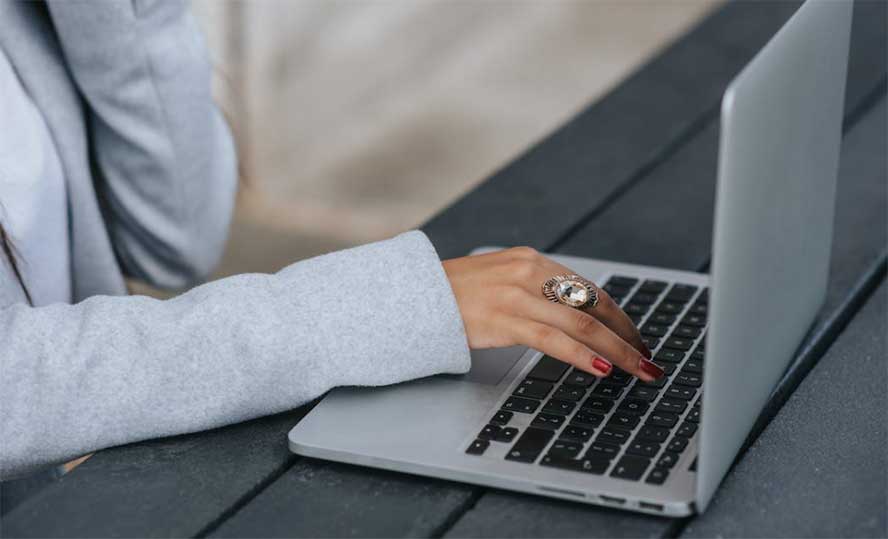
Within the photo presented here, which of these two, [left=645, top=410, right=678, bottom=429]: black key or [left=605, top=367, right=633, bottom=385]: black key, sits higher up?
[left=645, top=410, right=678, bottom=429]: black key

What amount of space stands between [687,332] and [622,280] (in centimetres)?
11

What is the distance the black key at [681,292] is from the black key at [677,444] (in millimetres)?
223

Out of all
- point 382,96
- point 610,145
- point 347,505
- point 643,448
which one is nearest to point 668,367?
point 643,448

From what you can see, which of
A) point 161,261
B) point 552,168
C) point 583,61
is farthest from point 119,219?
point 583,61

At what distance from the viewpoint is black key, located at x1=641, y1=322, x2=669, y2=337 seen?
89 cm

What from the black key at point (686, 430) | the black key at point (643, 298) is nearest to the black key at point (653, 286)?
the black key at point (643, 298)

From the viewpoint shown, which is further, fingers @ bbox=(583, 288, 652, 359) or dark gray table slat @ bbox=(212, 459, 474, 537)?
fingers @ bbox=(583, 288, 652, 359)

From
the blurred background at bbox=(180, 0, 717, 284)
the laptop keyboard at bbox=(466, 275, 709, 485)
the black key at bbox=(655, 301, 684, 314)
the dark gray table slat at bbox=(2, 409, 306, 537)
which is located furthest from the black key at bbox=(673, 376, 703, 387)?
the blurred background at bbox=(180, 0, 717, 284)

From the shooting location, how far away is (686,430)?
0.75 meters

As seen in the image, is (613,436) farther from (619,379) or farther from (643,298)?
(643,298)

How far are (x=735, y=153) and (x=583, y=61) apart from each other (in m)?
2.91

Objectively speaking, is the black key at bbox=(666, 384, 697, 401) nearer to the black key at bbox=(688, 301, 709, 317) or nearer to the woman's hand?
the woman's hand

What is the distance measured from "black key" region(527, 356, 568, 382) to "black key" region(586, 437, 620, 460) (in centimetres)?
9

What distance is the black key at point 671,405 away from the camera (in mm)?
772
